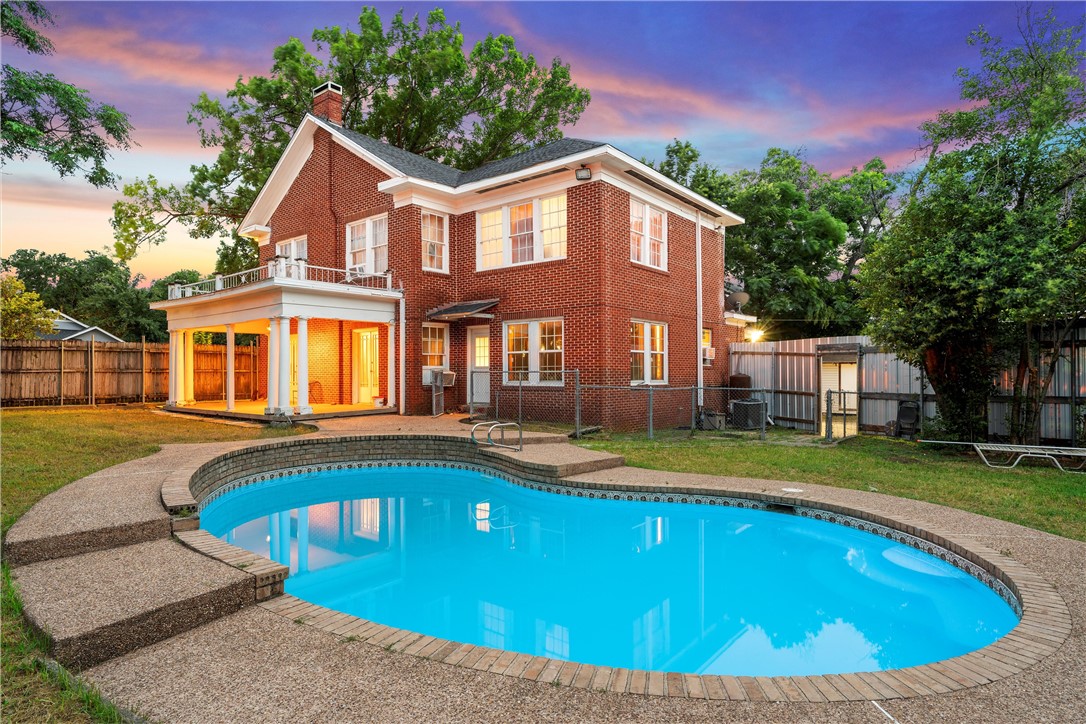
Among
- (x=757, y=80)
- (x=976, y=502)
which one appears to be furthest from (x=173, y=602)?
(x=757, y=80)

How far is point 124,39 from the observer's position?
39.9 feet

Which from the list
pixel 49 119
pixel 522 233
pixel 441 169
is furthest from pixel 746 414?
pixel 49 119

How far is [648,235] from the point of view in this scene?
15492 millimetres

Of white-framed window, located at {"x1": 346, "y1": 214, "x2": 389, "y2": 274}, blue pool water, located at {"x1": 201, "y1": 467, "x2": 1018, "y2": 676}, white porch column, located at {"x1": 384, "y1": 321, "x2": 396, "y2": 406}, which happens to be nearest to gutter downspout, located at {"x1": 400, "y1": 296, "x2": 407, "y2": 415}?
white porch column, located at {"x1": 384, "y1": 321, "x2": 396, "y2": 406}

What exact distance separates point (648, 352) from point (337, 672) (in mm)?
12992

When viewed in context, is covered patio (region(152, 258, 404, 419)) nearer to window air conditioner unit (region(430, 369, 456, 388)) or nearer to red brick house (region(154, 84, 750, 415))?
red brick house (region(154, 84, 750, 415))

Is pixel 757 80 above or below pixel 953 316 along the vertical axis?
above

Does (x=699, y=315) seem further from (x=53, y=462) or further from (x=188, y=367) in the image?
(x=188, y=367)

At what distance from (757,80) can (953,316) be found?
30.7ft

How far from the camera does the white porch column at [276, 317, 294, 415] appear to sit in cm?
1429

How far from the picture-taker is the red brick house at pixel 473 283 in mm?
14164

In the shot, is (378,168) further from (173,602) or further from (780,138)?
(780,138)

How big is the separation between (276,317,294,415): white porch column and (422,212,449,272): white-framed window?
159 inches

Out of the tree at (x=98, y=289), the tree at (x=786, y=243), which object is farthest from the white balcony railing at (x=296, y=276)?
the tree at (x=98, y=289)
